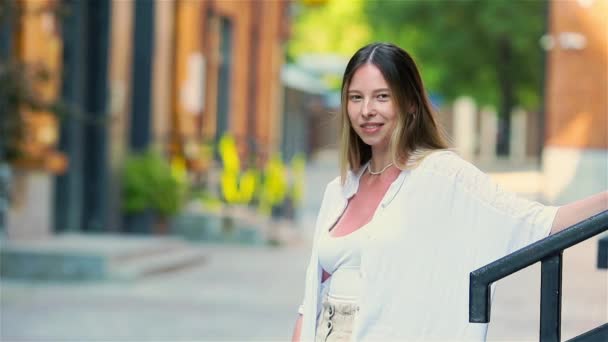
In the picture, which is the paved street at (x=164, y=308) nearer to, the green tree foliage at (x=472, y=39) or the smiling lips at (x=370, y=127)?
the smiling lips at (x=370, y=127)

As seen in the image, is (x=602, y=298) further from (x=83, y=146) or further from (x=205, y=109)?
(x=205, y=109)

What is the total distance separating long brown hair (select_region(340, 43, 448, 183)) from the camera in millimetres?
3449

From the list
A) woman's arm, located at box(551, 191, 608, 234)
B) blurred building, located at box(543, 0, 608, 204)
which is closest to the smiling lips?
woman's arm, located at box(551, 191, 608, 234)

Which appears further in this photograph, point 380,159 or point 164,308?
point 164,308

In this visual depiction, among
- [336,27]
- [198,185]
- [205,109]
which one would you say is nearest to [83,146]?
[198,185]

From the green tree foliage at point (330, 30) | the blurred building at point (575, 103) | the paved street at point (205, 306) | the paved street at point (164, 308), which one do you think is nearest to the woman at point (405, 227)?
the paved street at point (205, 306)

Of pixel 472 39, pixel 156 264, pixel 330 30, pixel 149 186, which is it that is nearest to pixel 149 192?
pixel 149 186

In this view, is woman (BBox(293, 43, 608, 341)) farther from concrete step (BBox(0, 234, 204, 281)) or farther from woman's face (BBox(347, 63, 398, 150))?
concrete step (BBox(0, 234, 204, 281))

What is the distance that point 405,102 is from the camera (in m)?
3.47

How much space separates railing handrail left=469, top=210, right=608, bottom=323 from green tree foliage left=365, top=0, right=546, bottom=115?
33648 mm

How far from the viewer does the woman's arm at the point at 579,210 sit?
3203 mm

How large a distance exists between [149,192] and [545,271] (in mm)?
14773

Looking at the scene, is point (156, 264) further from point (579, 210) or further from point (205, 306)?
point (579, 210)

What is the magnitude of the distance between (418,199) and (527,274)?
11.2 m
